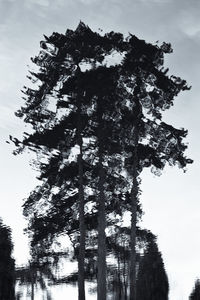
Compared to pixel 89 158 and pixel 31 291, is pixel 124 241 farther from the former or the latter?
pixel 31 291

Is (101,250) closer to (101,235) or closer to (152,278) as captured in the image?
(101,235)

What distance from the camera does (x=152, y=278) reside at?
30.1 metres

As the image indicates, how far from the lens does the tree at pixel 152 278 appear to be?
29.8 metres

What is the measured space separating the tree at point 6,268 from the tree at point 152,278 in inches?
385

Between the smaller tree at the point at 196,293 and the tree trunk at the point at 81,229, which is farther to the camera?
the smaller tree at the point at 196,293

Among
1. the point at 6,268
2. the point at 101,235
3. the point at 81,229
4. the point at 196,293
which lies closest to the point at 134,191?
the point at 101,235

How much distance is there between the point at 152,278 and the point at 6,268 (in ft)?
35.7

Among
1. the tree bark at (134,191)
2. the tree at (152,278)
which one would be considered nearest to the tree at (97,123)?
the tree bark at (134,191)

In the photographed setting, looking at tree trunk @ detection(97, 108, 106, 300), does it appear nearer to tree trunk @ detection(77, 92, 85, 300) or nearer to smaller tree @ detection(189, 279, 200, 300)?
tree trunk @ detection(77, 92, 85, 300)

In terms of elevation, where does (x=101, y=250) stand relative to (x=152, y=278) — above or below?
above

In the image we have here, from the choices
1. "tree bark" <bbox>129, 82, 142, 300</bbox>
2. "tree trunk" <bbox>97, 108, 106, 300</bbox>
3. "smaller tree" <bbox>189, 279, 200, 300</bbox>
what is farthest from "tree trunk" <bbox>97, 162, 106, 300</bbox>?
"smaller tree" <bbox>189, 279, 200, 300</bbox>

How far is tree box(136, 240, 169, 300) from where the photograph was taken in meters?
29.8

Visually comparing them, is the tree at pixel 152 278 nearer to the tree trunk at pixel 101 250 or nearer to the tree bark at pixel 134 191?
the tree bark at pixel 134 191

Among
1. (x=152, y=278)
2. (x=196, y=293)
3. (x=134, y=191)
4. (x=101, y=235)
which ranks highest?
(x=134, y=191)
